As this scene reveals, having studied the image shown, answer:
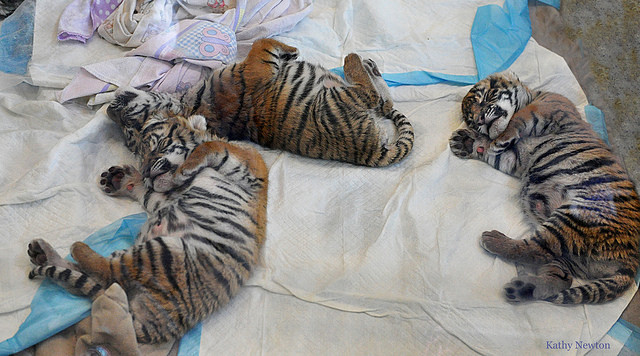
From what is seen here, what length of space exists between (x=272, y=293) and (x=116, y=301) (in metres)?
0.59

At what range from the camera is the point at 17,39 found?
279cm

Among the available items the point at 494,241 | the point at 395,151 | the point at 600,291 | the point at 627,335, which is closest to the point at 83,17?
the point at 395,151

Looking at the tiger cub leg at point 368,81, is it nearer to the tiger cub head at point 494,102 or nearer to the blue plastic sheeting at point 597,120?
the tiger cub head at point 494,102

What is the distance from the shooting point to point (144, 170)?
2.37m

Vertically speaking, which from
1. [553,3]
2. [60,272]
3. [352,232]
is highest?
[553,3]

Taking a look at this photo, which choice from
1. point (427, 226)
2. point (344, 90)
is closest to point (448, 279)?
point (427, 226)

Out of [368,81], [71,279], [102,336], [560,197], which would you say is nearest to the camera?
[102,336]

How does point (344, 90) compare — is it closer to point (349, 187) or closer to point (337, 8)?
point (349, 187)

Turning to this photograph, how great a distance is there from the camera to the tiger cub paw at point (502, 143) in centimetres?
231

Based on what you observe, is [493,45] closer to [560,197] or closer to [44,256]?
[560,197]

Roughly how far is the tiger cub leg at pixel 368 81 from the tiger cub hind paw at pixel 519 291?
123 cm

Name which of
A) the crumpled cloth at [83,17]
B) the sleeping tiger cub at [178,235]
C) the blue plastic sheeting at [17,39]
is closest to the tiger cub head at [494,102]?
the sleeping tiger cub at [178,235]

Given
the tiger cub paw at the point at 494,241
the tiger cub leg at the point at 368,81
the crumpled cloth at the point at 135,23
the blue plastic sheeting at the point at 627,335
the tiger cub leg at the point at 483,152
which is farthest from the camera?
the crumpled cloth at the point at 135,23

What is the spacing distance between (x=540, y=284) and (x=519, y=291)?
83 millimetres
